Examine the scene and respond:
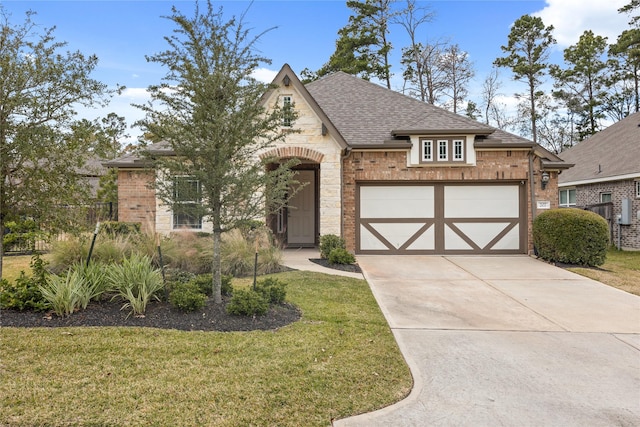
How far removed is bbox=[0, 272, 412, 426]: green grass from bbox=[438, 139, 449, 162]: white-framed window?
310 inches

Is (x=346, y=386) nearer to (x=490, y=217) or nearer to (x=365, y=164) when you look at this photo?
(x=365, y=164)

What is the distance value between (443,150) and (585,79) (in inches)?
1021

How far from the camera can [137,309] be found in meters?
4.87

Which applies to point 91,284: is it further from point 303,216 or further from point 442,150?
point 442,150

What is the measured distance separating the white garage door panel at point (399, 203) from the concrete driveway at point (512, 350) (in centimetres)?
369

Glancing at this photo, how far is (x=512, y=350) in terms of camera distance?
4.33m

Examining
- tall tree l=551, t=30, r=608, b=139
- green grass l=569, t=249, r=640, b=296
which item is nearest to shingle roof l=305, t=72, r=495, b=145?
green grass l=569, t=249, r=640, b=296

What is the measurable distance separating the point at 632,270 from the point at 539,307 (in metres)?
5.92

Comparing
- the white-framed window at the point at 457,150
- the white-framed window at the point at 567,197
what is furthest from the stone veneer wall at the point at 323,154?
the white-framed window at the point at 567,197

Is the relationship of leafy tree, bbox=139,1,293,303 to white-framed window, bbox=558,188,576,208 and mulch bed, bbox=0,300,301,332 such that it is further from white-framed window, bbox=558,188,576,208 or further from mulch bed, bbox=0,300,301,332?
white-framed window, bbox=558,188,576,208

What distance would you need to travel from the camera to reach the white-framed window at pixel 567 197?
1898 cm

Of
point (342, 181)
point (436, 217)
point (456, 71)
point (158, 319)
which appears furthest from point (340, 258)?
point (456, 71)

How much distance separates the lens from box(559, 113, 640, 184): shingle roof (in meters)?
15.6

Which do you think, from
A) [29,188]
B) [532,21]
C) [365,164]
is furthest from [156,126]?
[532,21]
